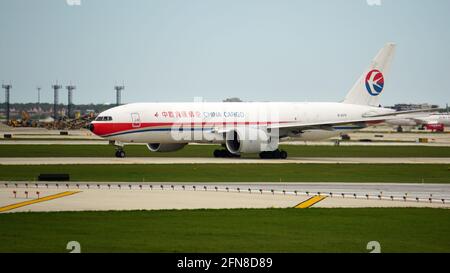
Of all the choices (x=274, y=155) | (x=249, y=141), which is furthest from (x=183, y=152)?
(x=249, y=141)

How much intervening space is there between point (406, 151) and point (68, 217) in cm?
5832

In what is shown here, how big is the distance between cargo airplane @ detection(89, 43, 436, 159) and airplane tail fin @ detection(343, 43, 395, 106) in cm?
301

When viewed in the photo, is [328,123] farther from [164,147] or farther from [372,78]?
[164,147]

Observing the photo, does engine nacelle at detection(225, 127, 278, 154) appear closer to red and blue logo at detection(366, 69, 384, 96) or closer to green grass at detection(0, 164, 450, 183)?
green grass at detection(0, 164, 450, 183)

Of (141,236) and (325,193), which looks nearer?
(141,236)

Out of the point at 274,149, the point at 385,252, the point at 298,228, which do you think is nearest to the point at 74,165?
the point at 274,149

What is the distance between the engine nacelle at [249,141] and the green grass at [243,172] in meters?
7.86

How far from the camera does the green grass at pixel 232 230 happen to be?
1025 inches

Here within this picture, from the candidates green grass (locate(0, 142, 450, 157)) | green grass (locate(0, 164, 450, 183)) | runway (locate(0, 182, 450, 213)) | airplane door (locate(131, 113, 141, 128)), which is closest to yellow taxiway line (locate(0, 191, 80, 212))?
runway (locate(0, 182, 450, 213))

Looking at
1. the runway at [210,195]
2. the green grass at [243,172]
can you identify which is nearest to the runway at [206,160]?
the green grass at [243,172]

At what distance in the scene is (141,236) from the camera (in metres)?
28.1

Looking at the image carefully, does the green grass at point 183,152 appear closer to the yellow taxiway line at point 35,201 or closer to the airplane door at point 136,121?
the airplane door at point 136,121
